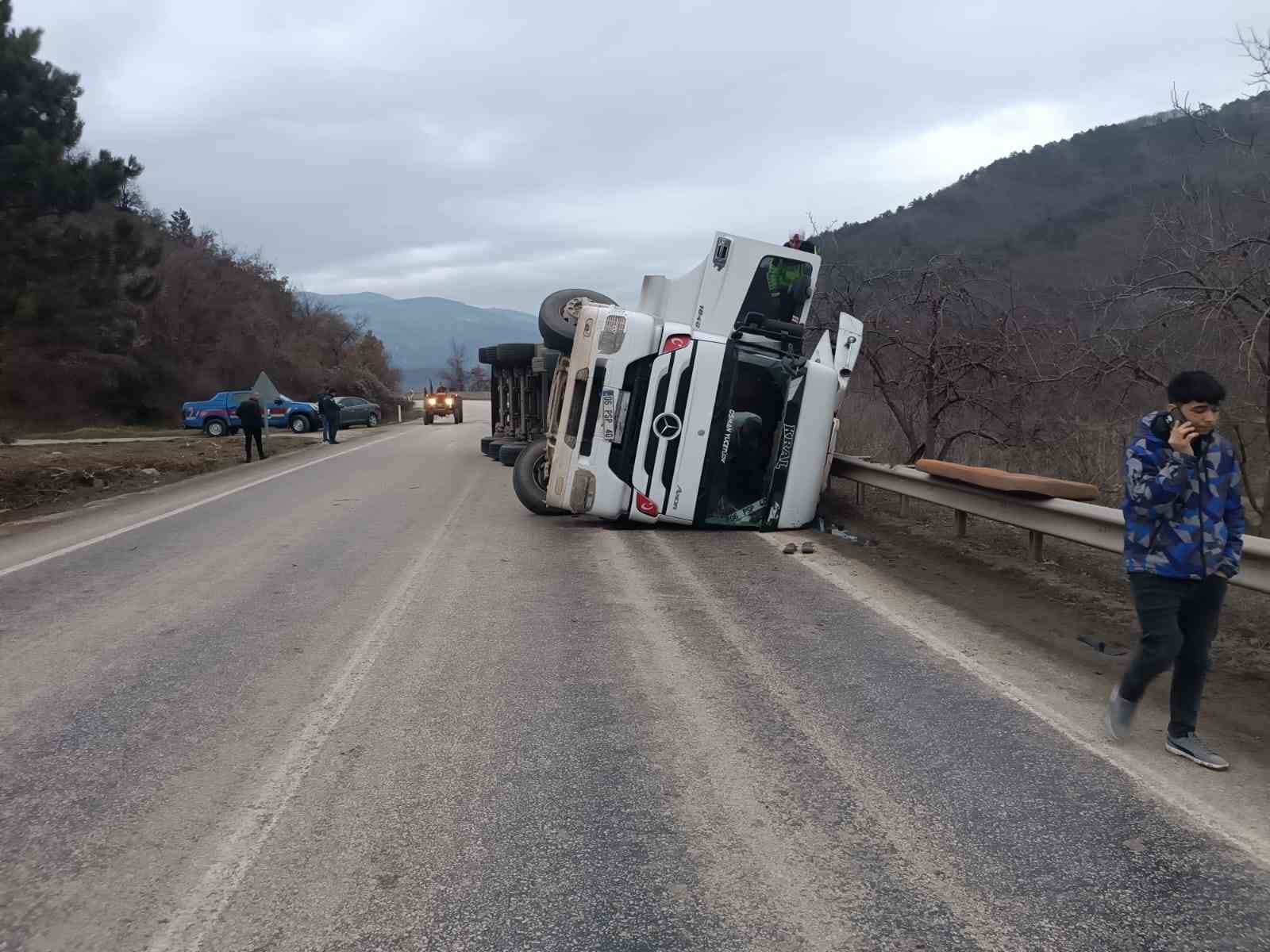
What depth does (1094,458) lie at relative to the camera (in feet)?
38.8

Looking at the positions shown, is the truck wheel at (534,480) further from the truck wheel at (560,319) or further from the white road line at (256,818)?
the white road line at (256,818)

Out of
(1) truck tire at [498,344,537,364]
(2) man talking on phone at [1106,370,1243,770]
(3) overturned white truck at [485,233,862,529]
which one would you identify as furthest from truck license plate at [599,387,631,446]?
(1) truck tire at [498,344,537,364]

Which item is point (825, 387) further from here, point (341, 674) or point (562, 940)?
point (562, 940)

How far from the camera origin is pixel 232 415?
37469 millimetres

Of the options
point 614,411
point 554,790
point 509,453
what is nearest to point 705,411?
point 614,411

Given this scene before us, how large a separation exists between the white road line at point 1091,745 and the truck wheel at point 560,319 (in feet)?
26.6

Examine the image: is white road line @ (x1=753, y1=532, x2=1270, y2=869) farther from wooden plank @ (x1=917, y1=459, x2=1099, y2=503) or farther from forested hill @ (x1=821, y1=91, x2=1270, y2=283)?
forested hill @ (x1=821, y1=91, x2=1270, y2=283)

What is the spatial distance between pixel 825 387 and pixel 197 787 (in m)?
7.66

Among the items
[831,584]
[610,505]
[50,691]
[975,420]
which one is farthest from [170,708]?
[975,420]

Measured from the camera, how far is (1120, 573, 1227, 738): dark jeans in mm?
4191

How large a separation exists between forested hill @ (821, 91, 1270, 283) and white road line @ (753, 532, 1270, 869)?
5.05m

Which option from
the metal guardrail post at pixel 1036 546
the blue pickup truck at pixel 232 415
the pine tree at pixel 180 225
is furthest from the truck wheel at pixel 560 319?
the pine tree at pixel 180 225

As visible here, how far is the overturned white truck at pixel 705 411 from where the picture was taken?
386 inches

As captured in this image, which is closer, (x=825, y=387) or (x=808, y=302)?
(x=825, y=387)
